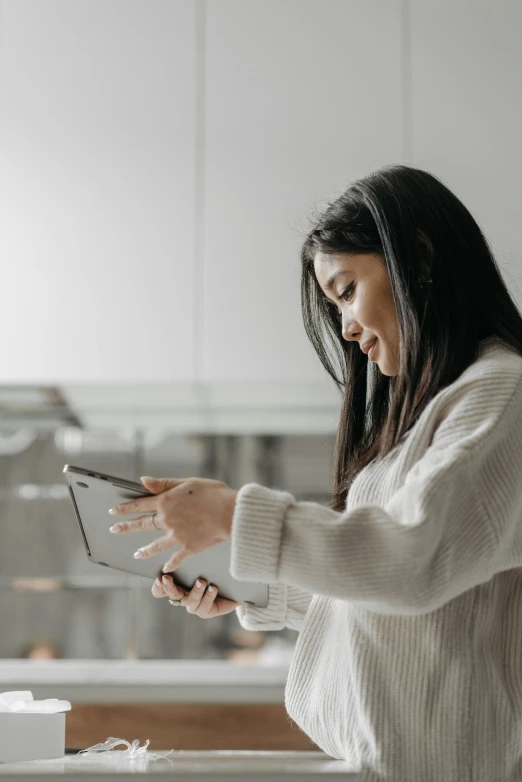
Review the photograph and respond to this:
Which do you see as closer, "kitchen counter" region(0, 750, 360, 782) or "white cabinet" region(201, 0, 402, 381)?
"kitchen counter" region(0, 750, 360, 782)

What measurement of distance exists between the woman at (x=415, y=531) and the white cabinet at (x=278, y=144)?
1.19 m

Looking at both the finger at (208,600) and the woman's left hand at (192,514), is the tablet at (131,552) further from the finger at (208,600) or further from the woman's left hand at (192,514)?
the woman's left hand at (192,514)

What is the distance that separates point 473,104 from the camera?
2.34 m

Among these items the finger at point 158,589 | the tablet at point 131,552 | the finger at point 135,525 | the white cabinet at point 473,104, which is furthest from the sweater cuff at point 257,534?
the white cabinet at point 473,104

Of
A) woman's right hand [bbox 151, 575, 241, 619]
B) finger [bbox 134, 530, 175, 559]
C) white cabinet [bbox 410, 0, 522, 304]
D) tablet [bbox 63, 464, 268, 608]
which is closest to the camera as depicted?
finger [bbox 134, 530, 175, 559]

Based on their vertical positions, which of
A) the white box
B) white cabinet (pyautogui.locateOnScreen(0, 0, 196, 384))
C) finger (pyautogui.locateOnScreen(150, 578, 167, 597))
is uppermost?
white cabinet (pyautogui.locateOnScreen(0, 0, 196, 384))

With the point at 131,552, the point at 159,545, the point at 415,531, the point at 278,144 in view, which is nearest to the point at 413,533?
the point at 415,531

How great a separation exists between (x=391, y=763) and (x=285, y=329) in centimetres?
154

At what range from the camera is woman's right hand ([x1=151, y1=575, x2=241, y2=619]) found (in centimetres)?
117

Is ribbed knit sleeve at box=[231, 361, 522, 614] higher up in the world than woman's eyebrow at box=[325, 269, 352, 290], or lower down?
lower down

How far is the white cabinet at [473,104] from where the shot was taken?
7.59 feet

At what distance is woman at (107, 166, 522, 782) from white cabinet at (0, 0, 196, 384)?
4.14 feet

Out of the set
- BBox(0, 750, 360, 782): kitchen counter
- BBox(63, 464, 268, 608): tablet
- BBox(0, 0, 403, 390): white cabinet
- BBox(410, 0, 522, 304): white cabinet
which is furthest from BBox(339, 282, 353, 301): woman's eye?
BBox(410, 0, 522, 304): white cabinet

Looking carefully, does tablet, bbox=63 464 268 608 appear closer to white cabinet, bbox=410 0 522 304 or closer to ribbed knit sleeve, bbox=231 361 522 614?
ribbed knit sleeve, bbox=231 361 522 614
